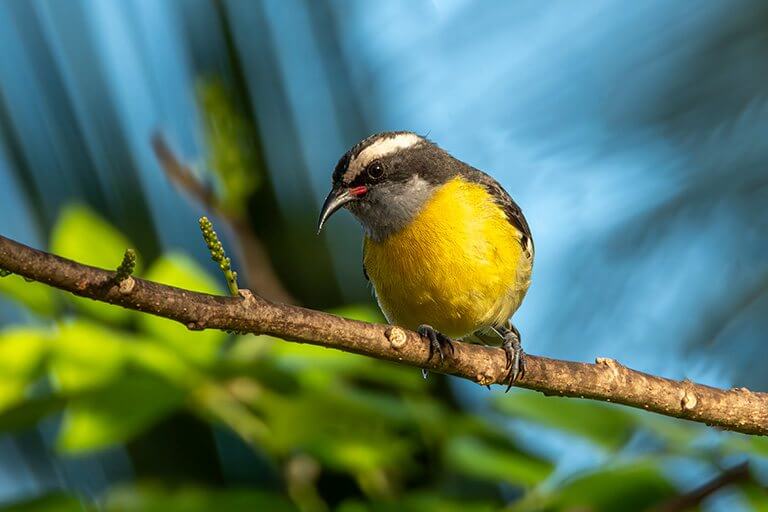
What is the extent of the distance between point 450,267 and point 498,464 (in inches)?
39.8

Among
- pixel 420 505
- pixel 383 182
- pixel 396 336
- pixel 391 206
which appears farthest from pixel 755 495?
pixel 383 182

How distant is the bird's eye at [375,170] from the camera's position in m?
3.71

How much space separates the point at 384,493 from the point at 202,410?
0.57 m

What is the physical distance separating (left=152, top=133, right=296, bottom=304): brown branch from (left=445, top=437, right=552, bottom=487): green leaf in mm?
705

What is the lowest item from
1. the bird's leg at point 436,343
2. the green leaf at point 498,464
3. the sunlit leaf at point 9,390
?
the sunlit leaf at point 9,390

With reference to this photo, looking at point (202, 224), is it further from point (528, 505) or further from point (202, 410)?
point (528, 505)

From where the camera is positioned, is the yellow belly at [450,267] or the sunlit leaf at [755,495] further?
the yellow belly at [450,267]

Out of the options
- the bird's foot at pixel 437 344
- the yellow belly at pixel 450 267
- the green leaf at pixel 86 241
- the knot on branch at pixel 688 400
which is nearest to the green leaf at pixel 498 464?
the bird's foot at pixel 437 344

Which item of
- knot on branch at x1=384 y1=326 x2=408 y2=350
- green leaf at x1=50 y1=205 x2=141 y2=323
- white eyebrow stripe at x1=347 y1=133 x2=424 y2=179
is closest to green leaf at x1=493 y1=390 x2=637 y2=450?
knot on branch at x1=384 y1=326 x2=408 y2=350

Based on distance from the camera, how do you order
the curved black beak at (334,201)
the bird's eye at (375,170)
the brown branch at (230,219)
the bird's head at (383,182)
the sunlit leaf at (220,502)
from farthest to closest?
the bird's eye at (375,170) → the bird's head at (383,182) → the curved black beak at (334,201) → the brown branch at (230,219) → the sunlit leaf at (220,502)

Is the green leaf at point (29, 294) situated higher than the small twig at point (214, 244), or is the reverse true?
the green leaf at point (29, 294)

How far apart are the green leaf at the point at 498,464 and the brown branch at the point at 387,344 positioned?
0.60ft

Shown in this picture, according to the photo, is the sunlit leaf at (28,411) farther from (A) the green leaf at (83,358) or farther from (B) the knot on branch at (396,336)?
(B) the knot on branch at (396,336)

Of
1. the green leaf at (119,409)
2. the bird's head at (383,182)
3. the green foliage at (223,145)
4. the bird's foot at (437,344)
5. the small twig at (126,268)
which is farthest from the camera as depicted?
the bird's head at (383,182)
